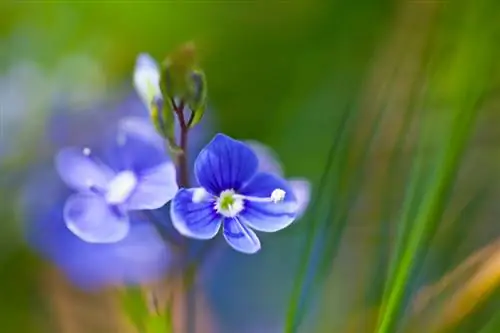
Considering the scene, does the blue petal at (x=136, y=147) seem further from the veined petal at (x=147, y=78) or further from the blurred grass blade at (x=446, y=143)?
the blurred grass blade at (x=446, y=143)

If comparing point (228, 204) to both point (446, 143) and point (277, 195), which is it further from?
point (446, 143)

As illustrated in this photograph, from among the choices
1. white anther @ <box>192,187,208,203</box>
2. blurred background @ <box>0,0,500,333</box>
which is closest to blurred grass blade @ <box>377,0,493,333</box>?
blurred background @ <box>0,0,500,333</box>

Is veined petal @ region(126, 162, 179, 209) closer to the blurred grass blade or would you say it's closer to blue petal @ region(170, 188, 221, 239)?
blue petal @ region(170, 188, 221, 239)

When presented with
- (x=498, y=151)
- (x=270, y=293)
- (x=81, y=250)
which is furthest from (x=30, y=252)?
(x=498, y=151)

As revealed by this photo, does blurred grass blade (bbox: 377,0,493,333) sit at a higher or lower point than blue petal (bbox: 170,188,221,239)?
higher

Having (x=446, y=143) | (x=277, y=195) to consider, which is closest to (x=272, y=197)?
(x=277, y=195)
